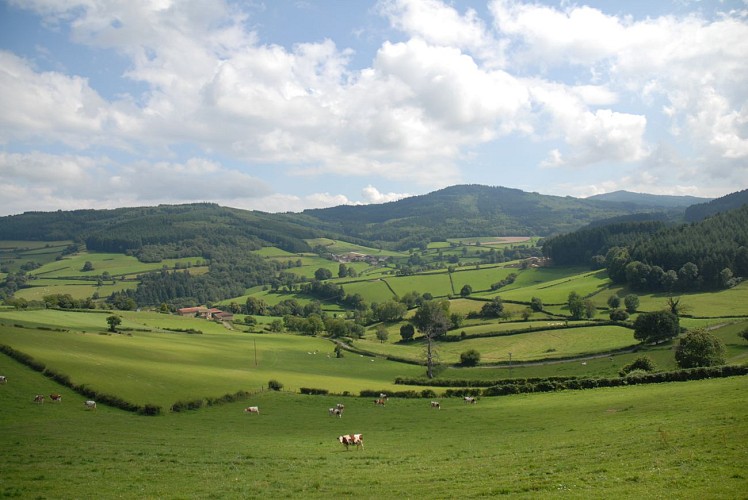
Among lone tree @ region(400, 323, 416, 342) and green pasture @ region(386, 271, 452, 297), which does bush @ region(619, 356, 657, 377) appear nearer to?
lone tree @ region(400, 323, 416, 342)

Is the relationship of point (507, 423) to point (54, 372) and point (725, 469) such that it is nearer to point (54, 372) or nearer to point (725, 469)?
point (725, 469)

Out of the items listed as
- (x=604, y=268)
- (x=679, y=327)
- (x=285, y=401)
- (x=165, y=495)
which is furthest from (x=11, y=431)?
(x=604, y=268)

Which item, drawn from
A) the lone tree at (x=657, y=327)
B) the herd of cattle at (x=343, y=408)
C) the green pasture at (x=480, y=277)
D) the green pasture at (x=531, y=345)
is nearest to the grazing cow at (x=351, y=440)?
the herd of cattle at (x=343, y=408)

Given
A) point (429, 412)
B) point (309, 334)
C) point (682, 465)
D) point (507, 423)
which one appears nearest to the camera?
point (682, 465)

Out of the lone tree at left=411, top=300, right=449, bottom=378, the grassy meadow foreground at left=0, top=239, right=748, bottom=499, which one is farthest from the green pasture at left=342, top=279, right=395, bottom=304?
the grassy meadow foreground at left=0, top=239, right=748, bottom=499

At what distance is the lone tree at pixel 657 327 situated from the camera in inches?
3049

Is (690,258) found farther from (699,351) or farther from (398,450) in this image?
(398,450)

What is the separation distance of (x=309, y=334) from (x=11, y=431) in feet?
317

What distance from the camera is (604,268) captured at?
550 feet

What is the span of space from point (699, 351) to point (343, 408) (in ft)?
137

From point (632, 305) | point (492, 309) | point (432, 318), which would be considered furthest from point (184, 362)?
point (632, 305)

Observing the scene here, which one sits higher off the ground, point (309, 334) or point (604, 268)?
point (604, 268)

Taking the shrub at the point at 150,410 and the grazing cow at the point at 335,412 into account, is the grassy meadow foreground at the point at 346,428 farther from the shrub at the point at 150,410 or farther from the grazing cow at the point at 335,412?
the shrub at the point at 150,410

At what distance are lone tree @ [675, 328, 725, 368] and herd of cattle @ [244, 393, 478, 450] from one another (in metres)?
26.5
